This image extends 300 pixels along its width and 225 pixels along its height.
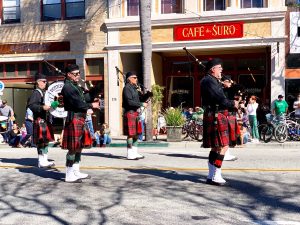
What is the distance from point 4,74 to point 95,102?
1635 cm

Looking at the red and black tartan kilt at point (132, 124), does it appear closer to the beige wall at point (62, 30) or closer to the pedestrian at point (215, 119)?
the pedestrian at point (215, 119)

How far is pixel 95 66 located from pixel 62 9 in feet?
10.1

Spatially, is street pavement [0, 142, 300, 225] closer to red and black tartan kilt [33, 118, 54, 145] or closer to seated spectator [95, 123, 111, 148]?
red and black tartan kilt [33, 118, 54, 145]

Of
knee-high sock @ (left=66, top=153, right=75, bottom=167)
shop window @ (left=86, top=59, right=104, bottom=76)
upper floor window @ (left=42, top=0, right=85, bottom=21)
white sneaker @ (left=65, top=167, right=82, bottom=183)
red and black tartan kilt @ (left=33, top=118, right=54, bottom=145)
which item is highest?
upper floor window @ (left=42, top=0, right=85, bottom=21)

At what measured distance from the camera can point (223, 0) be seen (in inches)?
811

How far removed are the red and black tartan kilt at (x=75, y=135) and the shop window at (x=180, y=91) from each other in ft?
48.3

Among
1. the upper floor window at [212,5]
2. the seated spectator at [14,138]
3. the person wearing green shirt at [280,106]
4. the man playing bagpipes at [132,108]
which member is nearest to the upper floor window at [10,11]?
the seated spectator at [14,138]

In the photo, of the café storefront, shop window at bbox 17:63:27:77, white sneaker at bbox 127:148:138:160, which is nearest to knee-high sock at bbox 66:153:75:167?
white sneaker at bbox 127:148:138:160

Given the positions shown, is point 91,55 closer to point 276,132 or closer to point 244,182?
point 276,132

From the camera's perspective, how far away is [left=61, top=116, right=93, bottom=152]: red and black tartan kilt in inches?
324

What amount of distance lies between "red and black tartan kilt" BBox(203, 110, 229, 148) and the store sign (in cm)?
1279

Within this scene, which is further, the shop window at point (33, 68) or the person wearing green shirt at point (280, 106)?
the shop window at point (33, 68)

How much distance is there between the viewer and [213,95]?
25.0 ft

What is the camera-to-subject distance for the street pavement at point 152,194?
5.94 metres
